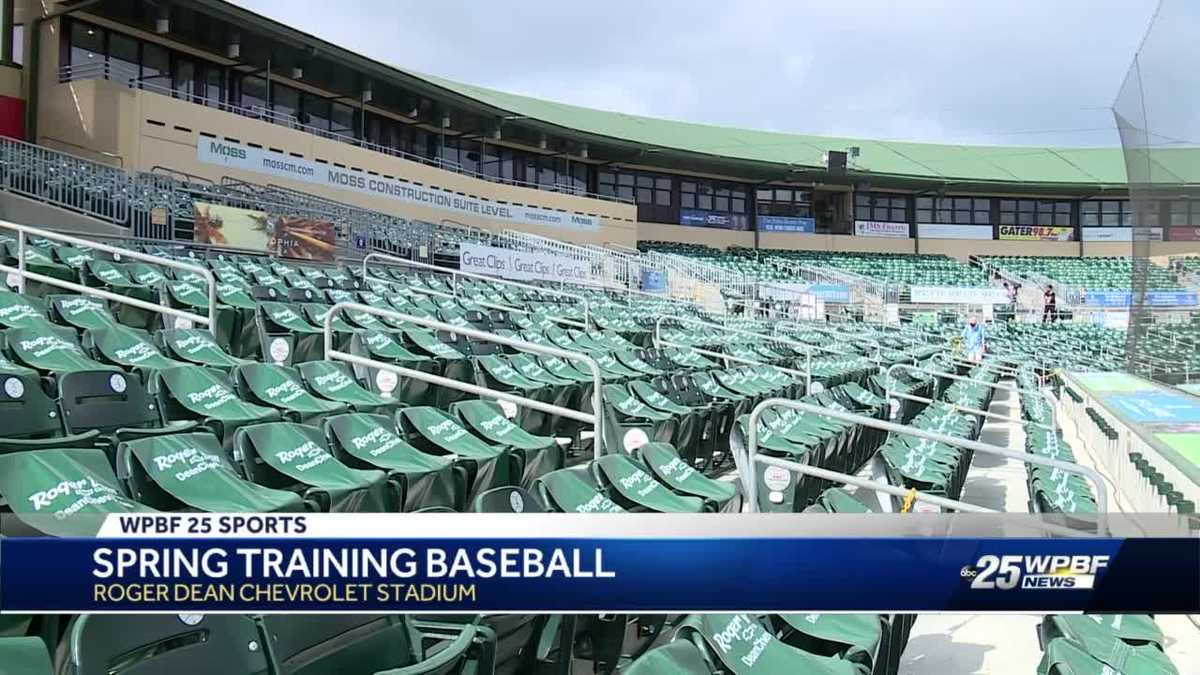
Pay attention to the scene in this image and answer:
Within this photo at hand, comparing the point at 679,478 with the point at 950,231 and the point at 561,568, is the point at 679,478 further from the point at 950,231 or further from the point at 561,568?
the point at 950,231

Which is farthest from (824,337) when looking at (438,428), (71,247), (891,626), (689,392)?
(891,626)

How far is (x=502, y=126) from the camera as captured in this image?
29.2 meters

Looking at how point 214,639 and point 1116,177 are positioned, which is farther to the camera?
point 1116,177

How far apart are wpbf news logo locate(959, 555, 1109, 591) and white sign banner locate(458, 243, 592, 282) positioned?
1663cm

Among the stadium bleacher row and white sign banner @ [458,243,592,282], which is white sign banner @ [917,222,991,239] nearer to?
white sign banner @ [458,243,592,282]

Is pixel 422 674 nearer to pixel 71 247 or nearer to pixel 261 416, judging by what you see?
pixel 261 416

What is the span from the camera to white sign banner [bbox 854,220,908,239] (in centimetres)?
4222

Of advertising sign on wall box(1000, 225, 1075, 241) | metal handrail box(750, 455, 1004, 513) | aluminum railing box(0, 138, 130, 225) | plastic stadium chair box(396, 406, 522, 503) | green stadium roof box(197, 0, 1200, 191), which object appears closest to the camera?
metal handrail box(750, 455, 1004, 513)

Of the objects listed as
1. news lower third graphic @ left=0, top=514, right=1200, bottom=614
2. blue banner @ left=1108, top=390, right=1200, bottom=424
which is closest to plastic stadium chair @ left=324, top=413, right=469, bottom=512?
news lower third graphic @ left=0, top=514, right=1200, bottom=614

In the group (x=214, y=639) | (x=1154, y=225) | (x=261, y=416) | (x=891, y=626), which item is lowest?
(x=891, y=626)

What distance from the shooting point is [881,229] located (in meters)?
42.6

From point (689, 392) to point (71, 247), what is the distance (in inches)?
265

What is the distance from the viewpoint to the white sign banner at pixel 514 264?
738 inches

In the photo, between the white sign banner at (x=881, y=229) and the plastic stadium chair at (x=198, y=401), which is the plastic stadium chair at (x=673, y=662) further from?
the white sign banner at (x=881, y=229)
